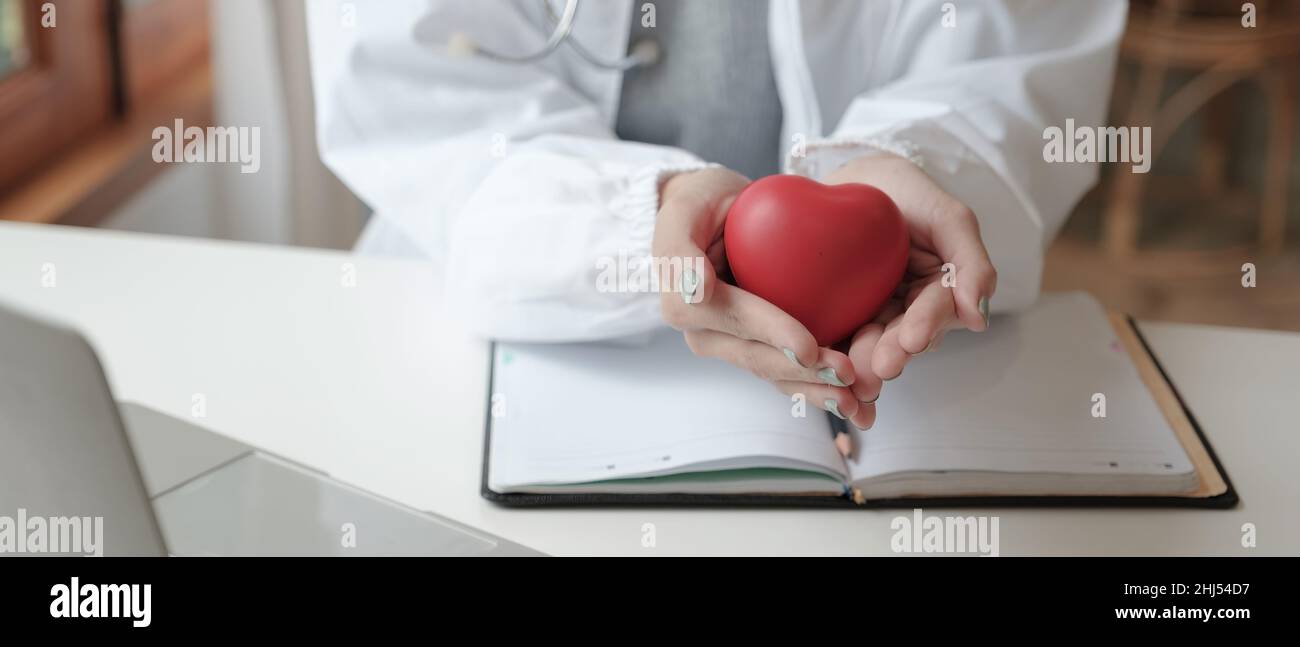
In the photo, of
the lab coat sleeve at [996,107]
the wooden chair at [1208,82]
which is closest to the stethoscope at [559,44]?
the lab coat sleeve at [996,107]

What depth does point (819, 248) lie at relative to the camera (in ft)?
Result: 2.08

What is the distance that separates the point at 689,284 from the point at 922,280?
0.17m

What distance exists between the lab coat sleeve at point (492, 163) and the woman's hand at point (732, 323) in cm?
9

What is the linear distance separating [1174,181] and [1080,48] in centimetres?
199

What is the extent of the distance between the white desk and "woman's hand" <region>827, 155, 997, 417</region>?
104 mm

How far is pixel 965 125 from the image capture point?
0.84 m

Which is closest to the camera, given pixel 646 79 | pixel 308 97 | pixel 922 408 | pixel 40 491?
pixel 40 491

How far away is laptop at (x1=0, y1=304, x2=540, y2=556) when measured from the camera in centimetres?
35

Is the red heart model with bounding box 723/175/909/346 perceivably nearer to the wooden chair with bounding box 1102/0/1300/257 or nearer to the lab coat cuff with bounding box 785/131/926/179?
the lab coat cuff with bounding box 785/131/926/179

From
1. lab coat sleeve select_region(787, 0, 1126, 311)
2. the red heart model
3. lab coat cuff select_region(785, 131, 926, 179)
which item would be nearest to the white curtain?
lab coat sleeve select_region(787, 0, 1126, 311)

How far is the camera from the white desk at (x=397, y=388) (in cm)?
64

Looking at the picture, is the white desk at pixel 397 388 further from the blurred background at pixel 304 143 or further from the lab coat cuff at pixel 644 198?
the blurred background at pixel 304 143
